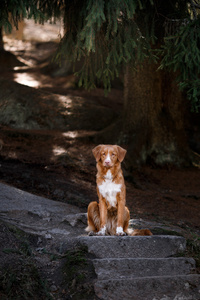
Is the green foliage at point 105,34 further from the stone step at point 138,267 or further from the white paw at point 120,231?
the stone step at point 138,267

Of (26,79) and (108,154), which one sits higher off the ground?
(108,154)

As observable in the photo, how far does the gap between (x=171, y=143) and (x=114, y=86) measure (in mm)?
7851

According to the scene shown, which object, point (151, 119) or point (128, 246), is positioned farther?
point (151, 119)

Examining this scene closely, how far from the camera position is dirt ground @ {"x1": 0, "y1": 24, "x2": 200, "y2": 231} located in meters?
9.86

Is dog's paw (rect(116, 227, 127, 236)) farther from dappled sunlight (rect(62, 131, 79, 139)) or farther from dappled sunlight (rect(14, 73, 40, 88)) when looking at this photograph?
dappled sunlight (rect(14, 73, 40, 88))

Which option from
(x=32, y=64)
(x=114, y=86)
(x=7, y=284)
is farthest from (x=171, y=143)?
(x=32, y=64)

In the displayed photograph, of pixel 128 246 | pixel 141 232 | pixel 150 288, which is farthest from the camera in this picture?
pixel 141 232

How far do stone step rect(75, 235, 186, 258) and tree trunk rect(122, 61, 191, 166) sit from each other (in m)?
7.32

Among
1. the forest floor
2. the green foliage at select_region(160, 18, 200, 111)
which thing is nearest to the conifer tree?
the green foliage at select_region(160, 18, 200, 111)

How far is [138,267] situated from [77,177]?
6620mm

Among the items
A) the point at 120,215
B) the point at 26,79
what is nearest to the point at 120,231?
the point at 120,215

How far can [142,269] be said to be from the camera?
4.86 metres

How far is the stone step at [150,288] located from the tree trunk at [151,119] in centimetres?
818

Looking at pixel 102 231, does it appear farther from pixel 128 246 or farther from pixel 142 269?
pixel 142 269
